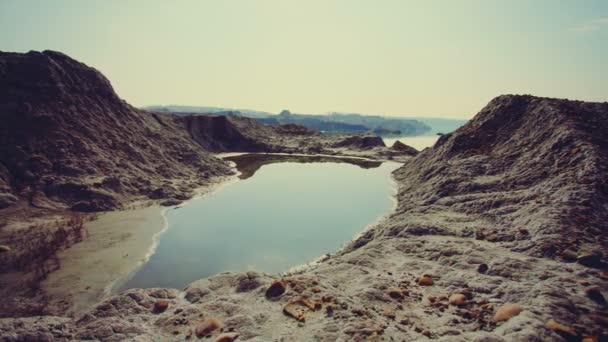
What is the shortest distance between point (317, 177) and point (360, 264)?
25.2 metres

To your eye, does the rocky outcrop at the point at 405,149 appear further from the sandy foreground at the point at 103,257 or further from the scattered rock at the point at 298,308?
the scattered rock at the point at 298,308

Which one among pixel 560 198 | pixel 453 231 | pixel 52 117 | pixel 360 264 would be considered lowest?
pixel 360 264

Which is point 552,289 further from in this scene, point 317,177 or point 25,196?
point 317,177

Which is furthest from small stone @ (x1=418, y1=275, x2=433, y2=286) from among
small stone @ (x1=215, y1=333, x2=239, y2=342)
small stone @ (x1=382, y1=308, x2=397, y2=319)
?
small stone @ (x1=215, y1=333, x2=239, y2=342)

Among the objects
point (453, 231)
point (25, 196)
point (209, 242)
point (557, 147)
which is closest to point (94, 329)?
point (209, 242)

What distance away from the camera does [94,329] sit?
26.3 ft

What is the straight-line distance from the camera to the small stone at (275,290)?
9.35 m

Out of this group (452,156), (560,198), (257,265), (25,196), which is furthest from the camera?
(452,156)

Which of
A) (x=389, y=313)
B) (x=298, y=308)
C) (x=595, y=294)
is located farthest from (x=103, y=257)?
(x=595, y=294)

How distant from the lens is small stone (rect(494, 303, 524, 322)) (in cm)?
754

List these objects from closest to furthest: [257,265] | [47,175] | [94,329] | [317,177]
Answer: [94,329]
[257,265]
[47,175]
[317,177]

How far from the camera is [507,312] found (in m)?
7.64

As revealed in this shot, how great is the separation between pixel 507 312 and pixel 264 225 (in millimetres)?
14087

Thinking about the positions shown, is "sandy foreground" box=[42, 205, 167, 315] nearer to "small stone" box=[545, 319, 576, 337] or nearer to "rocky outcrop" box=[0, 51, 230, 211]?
"rocky outcrop" box=[0, 51, 230, 211]
